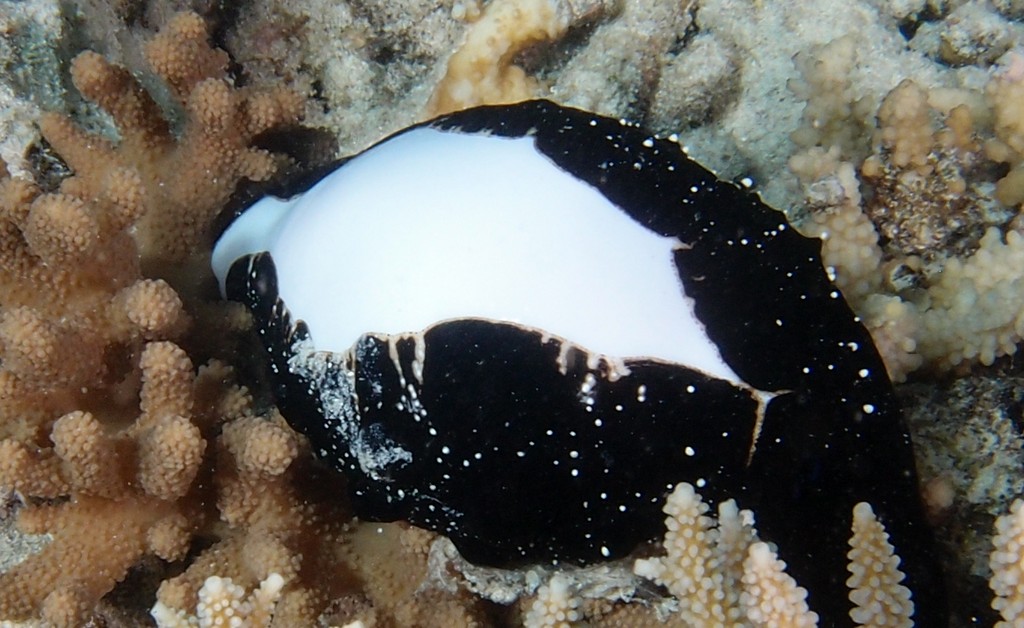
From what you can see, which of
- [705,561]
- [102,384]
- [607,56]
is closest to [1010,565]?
[705,561]

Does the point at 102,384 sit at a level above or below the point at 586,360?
below

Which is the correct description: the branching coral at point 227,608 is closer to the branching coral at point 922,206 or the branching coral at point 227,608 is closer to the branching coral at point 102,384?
the branching coral at point 102,384

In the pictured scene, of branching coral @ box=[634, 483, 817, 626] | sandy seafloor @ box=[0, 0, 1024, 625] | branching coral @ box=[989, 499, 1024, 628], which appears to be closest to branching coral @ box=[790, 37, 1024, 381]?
sandy seafloor @ box=[0, 0, 1024, 625]

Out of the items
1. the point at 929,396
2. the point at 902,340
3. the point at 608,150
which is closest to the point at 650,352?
the point at 608,150

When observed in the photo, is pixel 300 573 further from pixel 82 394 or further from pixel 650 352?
pixel 650 352

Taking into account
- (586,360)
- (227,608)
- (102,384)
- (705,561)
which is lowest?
(227,608)

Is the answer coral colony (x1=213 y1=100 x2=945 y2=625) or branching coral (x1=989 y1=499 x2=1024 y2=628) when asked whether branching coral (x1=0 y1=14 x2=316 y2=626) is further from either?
branching coral (x1=989 y1=499 x2=1024 y2=628)

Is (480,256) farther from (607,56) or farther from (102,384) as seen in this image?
(102,384)
